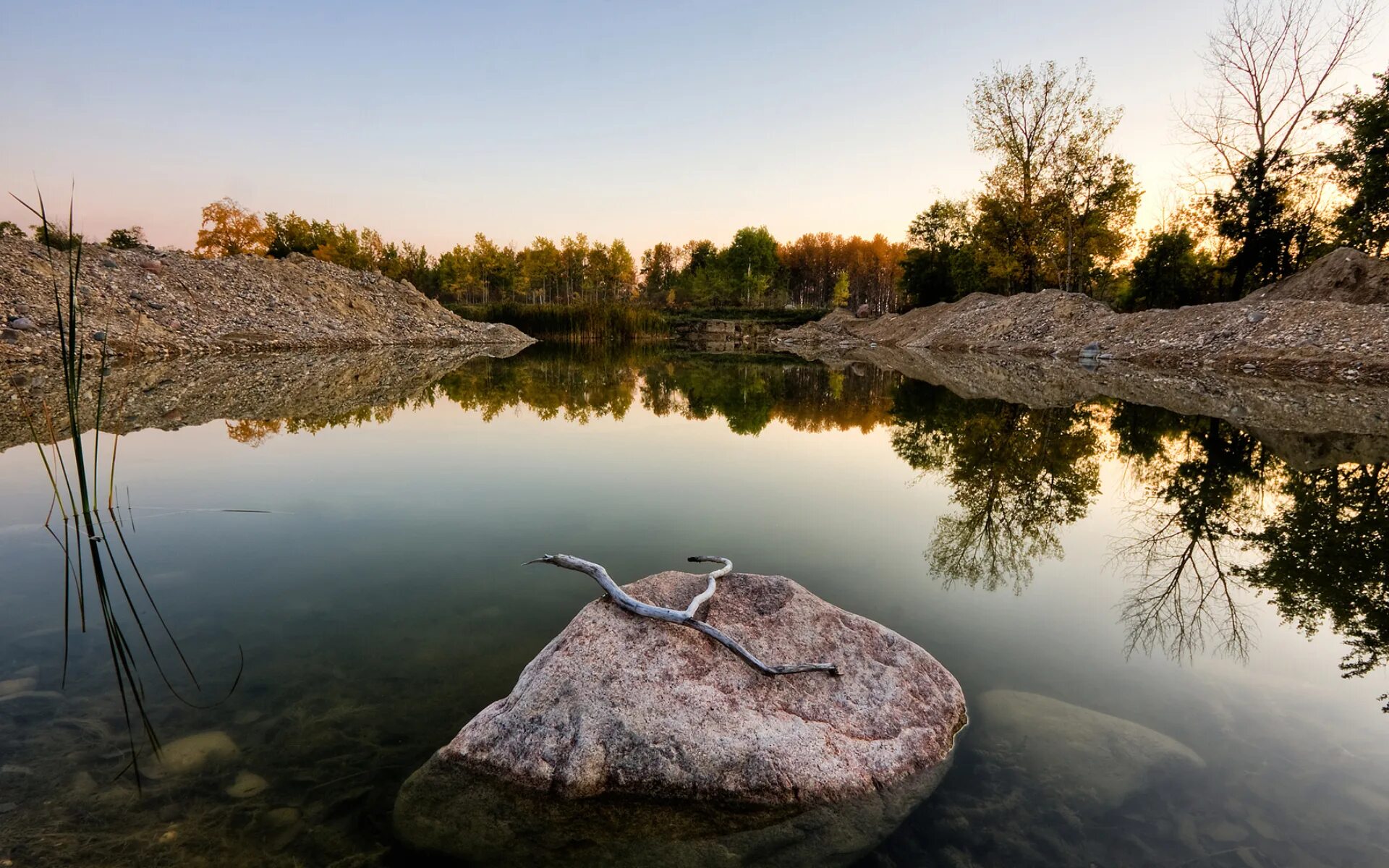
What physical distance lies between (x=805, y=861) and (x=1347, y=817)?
8.09 ft

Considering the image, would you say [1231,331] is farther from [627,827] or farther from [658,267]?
[658,267]

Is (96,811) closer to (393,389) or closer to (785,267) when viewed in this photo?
(393,389)

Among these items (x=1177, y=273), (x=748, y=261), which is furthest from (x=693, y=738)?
(x=748, y=261)

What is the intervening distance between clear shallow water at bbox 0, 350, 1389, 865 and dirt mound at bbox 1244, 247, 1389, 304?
2020cm

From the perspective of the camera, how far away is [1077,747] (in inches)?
126

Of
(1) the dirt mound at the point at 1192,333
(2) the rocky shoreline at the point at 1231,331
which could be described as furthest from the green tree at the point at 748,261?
(2) the rocky shoreline at the point at 1231,331

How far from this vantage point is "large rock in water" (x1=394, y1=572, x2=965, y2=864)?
9.00 ft

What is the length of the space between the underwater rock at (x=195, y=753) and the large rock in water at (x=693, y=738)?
3.27 feet

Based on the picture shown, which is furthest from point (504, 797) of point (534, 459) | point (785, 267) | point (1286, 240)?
point (785, 267)

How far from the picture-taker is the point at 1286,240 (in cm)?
2994

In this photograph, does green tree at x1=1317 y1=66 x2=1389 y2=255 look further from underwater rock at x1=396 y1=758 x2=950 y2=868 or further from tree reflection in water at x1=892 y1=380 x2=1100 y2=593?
underwater rock at x1=396 y1=758 x2=950 y2=868

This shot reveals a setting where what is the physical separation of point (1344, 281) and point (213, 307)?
158 ft

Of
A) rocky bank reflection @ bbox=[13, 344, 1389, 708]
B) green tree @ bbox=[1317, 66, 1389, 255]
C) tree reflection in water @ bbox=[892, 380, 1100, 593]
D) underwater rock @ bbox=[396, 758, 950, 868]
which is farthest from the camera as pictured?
Answer: green tree @ bbox=[1317, 66, 1389, 255]

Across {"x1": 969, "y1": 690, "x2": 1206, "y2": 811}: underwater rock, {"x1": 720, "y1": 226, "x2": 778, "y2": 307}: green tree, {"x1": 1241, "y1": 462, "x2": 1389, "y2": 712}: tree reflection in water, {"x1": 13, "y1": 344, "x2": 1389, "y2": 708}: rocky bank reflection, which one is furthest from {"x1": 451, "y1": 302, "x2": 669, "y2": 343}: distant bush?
{"x1": 969, "y1": 690, "x2": 1206, "y2": 811}: underwater rock
